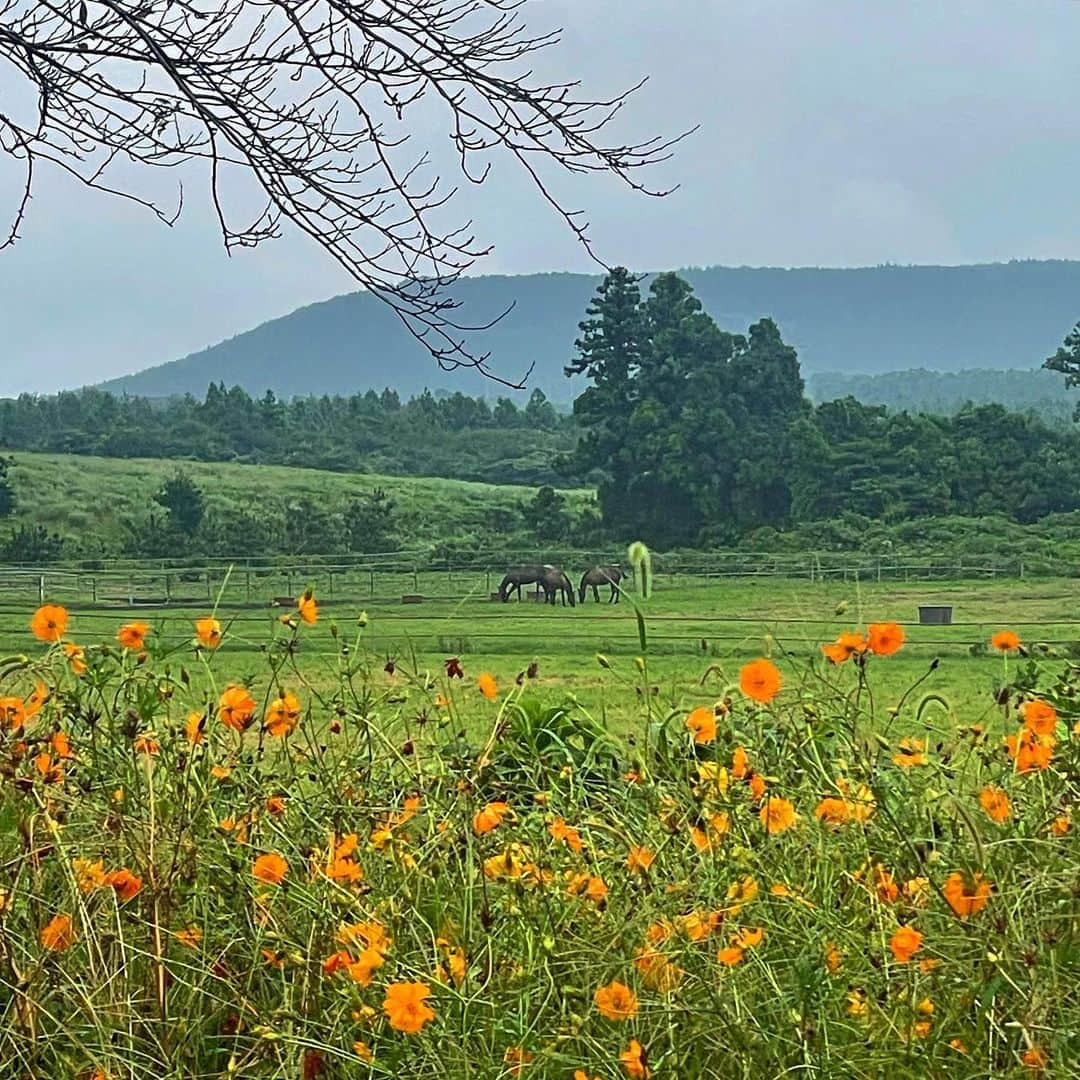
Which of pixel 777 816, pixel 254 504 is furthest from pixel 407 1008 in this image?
pixel 254 504

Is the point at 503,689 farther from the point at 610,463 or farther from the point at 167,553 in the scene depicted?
the point at 610,463

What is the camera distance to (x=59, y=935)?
1.42m

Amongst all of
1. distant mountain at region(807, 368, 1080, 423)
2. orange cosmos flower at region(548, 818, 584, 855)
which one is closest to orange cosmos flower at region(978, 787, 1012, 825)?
orange cosmos flower at region(548, 818, 584, 855)

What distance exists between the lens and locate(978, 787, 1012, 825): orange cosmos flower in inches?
58.7

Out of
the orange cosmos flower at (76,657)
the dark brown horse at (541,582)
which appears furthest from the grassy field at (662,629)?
the orange cosmos flower at (76,657)

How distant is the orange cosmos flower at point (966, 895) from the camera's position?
3.97 ft

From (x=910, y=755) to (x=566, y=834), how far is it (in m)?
0.53

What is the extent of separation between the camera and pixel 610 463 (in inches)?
420

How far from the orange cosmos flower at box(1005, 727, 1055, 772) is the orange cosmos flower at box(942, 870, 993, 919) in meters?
0.30

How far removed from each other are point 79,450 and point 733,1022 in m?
10.0

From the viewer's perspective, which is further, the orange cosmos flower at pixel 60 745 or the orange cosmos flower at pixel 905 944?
the orange cosmos flower at pixel 60 745

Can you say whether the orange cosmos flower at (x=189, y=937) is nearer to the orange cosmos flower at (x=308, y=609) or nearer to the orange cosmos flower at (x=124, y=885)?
the orange cosmos flower at (x=124, y=885)

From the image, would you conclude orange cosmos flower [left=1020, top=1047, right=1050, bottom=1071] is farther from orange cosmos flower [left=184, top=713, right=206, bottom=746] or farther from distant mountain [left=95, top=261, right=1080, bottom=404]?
distant mountain [left=95, top=261, right=1080, bottom=404]

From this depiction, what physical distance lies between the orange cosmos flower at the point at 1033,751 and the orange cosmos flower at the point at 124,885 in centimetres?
101
